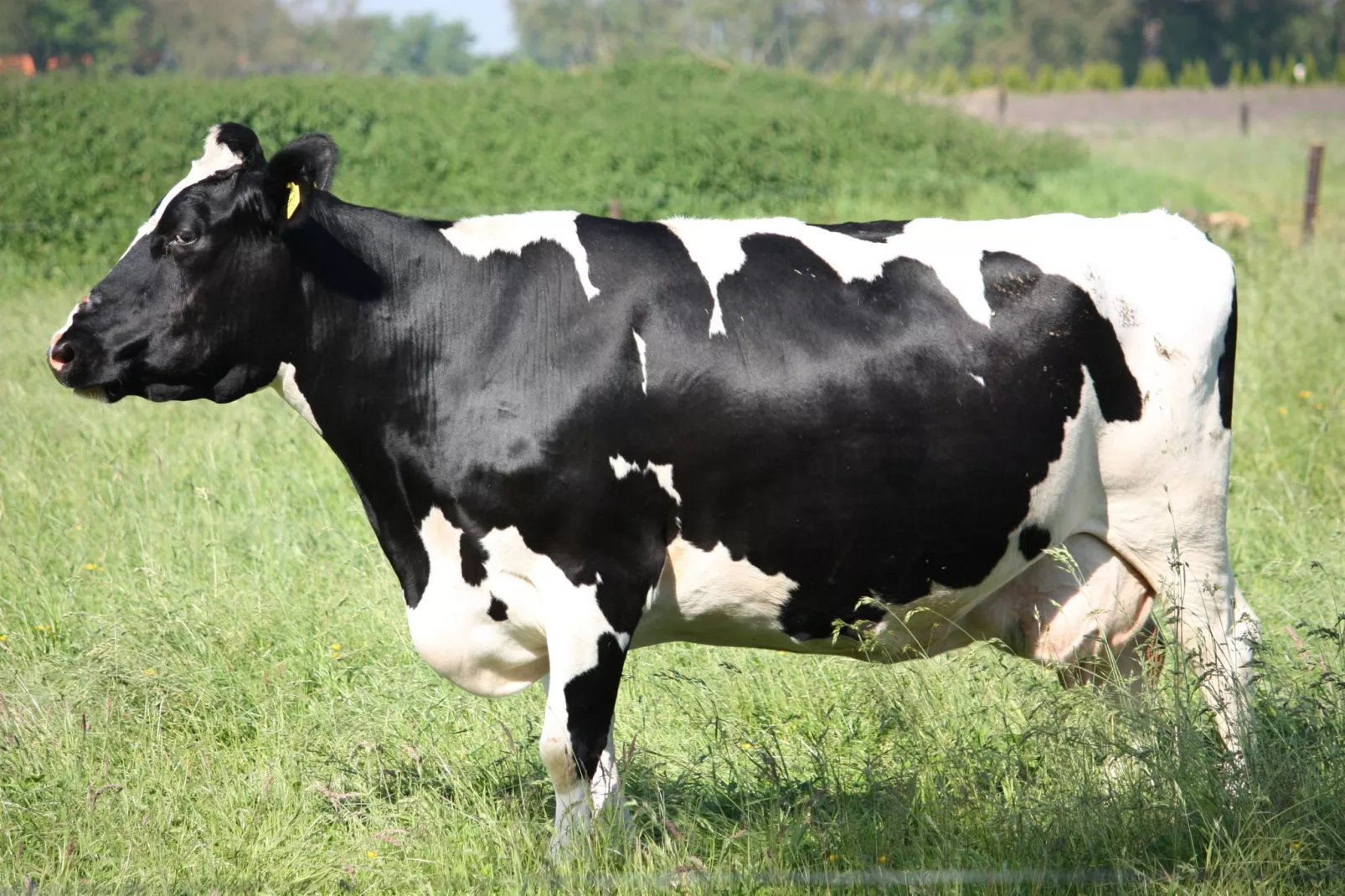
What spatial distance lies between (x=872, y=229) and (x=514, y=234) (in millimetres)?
1000

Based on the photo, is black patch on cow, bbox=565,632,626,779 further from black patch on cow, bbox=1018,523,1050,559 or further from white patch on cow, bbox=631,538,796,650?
black patch on cow, bbox=1018,523,1050,559

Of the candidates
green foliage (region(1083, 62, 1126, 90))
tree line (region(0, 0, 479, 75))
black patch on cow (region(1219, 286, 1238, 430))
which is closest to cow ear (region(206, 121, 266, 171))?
black patch on cow (region(1219, 286, 1238, 430))

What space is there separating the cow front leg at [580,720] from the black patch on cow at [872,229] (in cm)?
128

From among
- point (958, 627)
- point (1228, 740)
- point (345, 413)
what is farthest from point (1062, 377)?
point (345, 413)

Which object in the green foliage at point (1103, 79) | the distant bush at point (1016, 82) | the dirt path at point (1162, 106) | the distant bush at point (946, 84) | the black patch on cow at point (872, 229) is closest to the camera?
the black patch on cow at point (872, 229)

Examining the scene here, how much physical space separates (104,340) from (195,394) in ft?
0.80

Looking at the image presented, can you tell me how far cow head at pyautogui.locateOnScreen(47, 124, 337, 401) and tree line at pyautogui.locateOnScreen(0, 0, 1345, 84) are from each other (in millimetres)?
40085

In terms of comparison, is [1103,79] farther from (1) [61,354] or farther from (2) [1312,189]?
(1) [61,354]

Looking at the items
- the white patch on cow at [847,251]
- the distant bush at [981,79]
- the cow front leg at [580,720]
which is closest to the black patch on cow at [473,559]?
the cow front leg at [580,720]

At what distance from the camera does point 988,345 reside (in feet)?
11.2

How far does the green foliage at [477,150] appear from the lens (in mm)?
15773

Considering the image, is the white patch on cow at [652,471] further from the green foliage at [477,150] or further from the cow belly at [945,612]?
the green foliage at [477,150]

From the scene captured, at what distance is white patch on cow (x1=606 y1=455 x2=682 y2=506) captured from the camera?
317 cm

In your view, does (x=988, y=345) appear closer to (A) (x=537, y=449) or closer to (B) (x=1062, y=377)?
(B) (x=1062, y=377)
